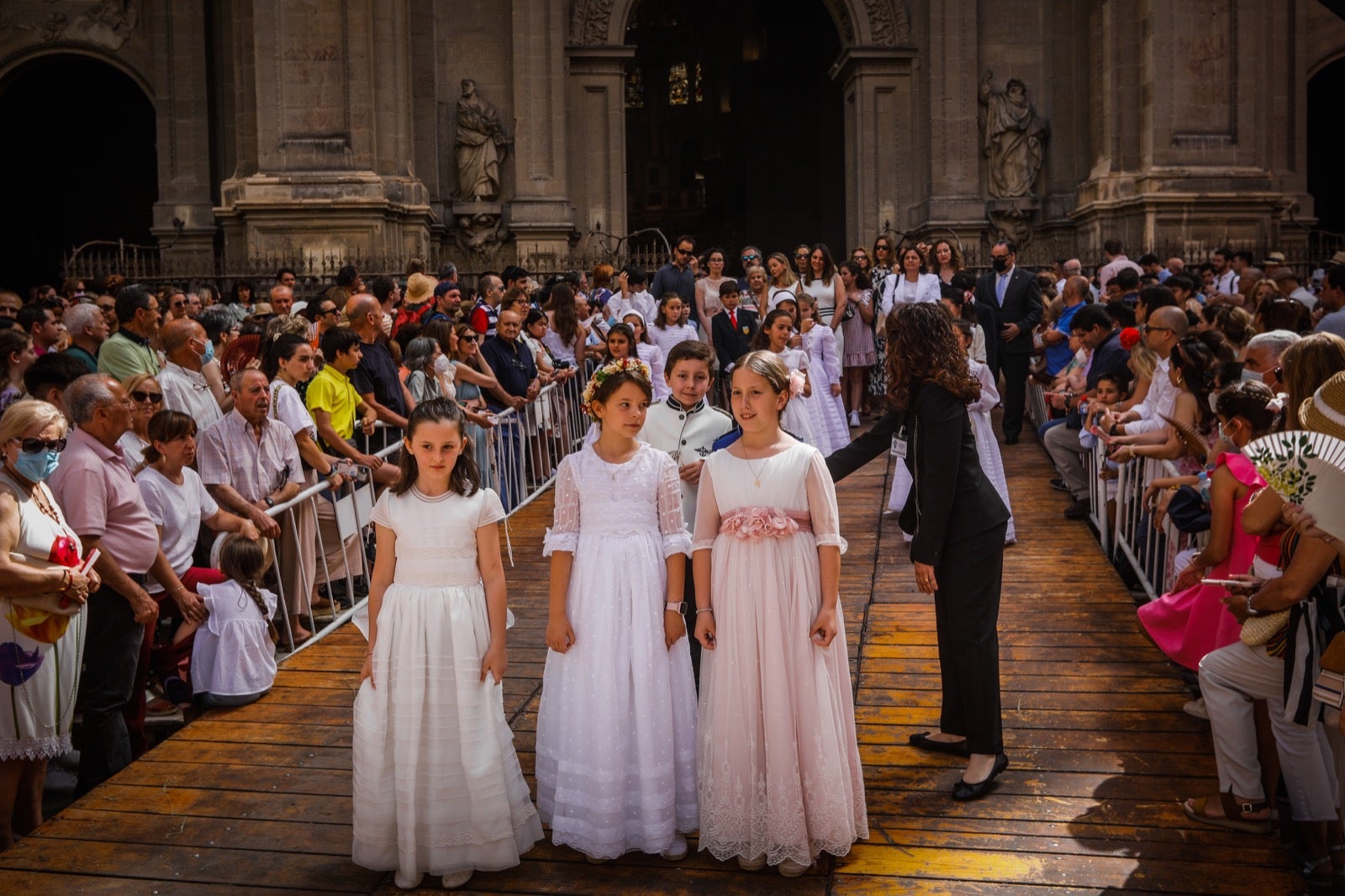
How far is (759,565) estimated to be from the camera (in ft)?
16.5

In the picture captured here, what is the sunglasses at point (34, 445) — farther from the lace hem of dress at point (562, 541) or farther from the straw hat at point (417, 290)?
the straw hat at point (417, 290)

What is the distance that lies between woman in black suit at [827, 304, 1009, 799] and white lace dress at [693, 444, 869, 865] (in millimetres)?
716

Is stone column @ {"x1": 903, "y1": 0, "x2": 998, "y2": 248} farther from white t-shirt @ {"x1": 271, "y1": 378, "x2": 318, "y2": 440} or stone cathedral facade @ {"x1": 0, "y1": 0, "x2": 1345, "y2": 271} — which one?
white t-shirt @ {"x1": 271, "y1": 378, "x2": 318, "y2": 440}

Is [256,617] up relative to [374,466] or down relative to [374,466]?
down

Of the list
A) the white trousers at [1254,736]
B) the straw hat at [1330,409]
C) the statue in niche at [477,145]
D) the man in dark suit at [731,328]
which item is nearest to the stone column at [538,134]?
the statue in niche at [477,145]

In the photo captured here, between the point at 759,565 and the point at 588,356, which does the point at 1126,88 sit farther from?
the point at 759,565

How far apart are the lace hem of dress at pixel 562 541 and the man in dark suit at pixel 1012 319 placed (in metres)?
8.45

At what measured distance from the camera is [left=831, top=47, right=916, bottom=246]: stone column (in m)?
23.8

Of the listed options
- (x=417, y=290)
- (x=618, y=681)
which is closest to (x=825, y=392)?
(x=417, y=290)

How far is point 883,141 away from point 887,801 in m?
19.6

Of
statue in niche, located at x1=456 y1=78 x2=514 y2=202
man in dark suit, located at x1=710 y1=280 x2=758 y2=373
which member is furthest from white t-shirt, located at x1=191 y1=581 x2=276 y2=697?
statue in niche, located at x1=456 y1=78 x2=514 y2=202

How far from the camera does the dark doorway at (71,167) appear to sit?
29.6 metres

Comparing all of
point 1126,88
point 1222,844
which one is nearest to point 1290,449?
point 1222,844

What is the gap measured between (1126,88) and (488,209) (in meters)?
10.2
